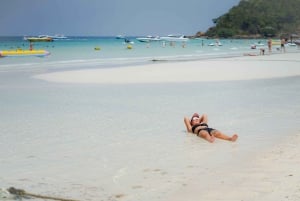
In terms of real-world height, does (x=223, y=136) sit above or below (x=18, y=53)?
below

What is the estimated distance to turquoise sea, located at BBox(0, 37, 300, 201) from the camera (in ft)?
21.2

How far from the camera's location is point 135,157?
779 centimetres

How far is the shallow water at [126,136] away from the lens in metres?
6.50

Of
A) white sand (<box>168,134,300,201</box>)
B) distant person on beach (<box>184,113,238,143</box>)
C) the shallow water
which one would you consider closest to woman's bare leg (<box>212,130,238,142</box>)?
distant person on beach (<box>184,113,238,143</box>)

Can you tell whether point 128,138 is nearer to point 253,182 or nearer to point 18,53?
point 253,182

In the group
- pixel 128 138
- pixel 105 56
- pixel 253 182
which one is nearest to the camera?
pixel 253 182

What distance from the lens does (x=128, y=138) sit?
367 inches

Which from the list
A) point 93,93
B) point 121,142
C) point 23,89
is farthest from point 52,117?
point 23,89

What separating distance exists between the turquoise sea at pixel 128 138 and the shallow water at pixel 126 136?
0.01m

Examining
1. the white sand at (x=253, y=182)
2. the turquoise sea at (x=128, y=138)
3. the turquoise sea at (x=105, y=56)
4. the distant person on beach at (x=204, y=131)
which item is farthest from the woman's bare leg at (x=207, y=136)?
the turquoise sea at (x=105, y=56)

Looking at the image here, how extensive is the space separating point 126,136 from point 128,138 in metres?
0.20

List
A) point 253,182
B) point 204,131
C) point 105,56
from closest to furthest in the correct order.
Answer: point 253,182, point 204,131, point 105,56

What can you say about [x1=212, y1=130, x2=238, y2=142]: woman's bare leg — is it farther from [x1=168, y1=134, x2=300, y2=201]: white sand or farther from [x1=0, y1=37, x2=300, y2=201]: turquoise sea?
[x1=168, y1=134, x2=300, y2=201]: white sand

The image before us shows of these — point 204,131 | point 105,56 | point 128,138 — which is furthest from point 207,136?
point 105,56
